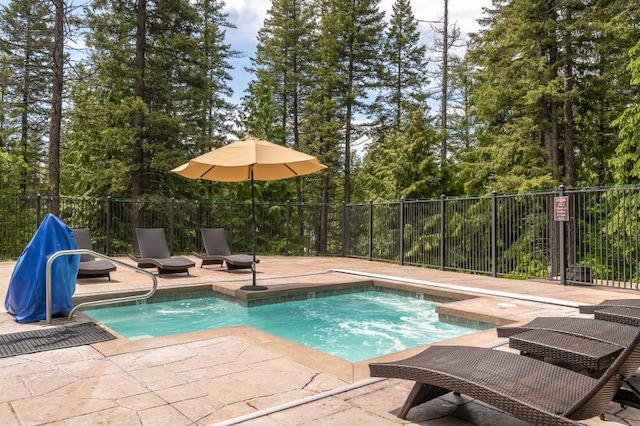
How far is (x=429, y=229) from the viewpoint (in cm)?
1173

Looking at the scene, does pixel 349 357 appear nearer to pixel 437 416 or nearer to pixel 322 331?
pixel 322 331

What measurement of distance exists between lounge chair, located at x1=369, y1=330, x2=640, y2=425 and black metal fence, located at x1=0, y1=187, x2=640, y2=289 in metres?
6.26

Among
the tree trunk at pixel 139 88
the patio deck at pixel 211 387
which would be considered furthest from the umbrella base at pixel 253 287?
the tree trunk at pixel 139 88

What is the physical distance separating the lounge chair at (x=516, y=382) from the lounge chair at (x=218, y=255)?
7181mm

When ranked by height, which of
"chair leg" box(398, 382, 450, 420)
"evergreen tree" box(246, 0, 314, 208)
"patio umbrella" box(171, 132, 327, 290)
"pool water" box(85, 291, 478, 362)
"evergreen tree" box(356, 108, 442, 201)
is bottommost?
"pool water" box(85, 291, 478, 362)

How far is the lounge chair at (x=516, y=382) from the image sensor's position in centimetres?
195

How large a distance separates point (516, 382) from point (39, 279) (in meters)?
4.78

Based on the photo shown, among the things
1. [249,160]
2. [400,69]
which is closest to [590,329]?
[249,160]

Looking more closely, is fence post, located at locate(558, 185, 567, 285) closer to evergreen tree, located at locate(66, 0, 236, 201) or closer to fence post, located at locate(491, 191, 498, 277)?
fence post, located at locate(491, 191, 498, 277)

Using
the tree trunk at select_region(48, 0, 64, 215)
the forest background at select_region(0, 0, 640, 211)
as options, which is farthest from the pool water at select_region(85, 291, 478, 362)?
the forest background at select_region(0, 0, 640, 211)

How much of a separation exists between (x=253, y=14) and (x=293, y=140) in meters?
6.87

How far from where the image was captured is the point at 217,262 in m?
10.3

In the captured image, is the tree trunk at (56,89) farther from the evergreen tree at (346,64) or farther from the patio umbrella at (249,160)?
the evergreen tree at (346,64)

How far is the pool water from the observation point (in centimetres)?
552
